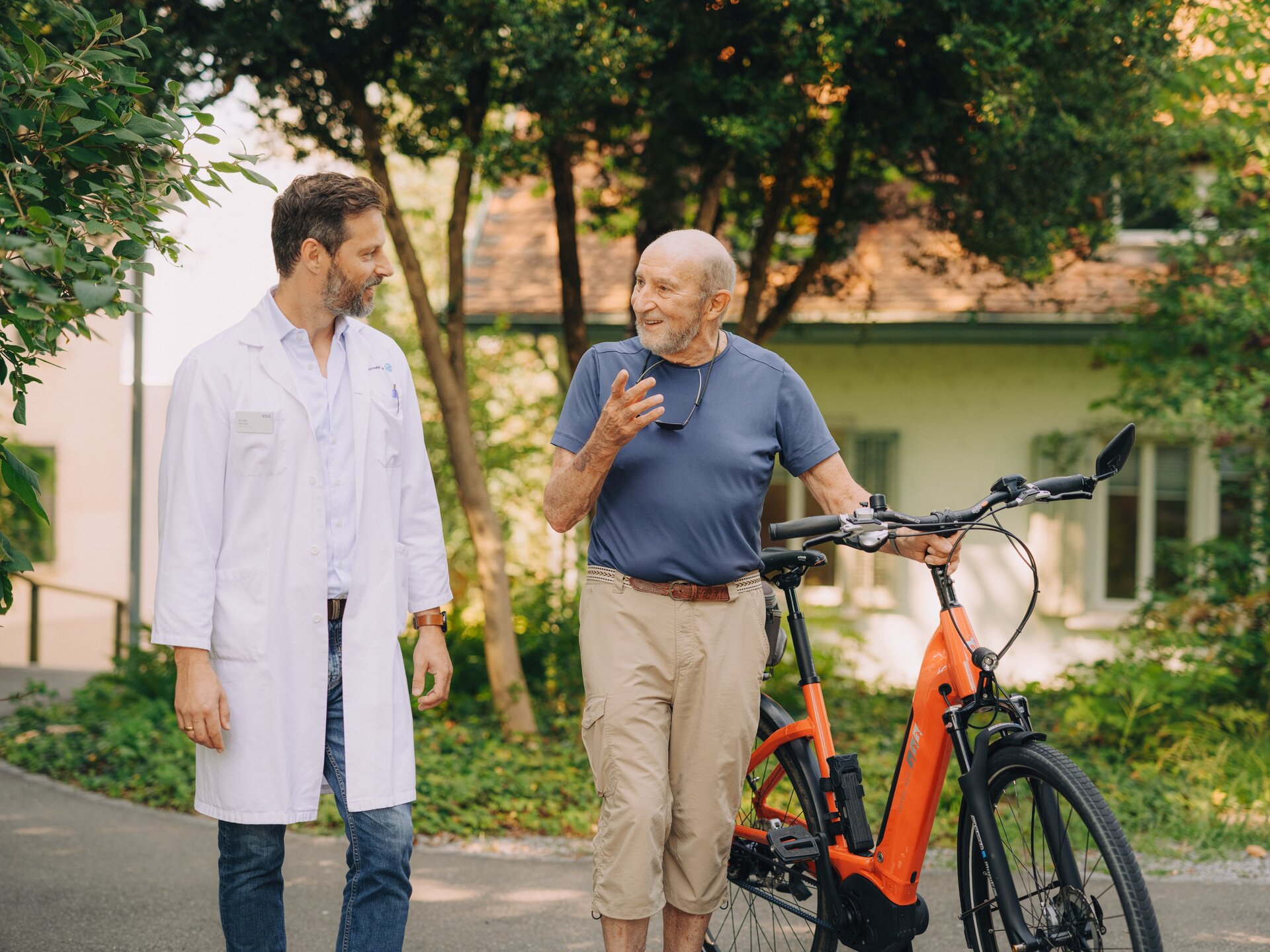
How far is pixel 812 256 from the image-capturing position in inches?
298

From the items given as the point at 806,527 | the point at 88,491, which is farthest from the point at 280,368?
the point at 88,491

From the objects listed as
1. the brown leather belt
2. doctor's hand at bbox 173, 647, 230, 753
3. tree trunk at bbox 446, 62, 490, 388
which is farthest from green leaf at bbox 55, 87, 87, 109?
tree trunk at bbox 446, 62, 490, 388

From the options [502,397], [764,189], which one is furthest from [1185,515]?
[502,397]

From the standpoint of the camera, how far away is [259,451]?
2.62 m

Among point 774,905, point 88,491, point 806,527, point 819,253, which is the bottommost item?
point 774,905

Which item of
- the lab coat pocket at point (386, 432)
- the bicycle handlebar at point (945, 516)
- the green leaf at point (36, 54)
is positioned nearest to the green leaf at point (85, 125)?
the green leaf at point (36, 54)

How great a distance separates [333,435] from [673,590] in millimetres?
922

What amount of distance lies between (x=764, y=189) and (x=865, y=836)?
5.29 metres

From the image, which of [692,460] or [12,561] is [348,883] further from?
[692,460]

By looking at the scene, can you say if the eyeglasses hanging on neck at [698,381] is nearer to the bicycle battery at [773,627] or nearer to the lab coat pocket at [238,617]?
the bicycle battery at [773,627]

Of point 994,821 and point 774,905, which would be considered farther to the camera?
point 774,905

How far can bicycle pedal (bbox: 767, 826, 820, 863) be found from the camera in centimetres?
314

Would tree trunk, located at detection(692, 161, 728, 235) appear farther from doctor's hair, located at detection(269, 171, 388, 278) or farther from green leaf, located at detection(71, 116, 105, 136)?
green leaf, located at detection(71, 116, 105, 136)

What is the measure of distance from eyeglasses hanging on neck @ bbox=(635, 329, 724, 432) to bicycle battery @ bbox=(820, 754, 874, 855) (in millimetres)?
1002
